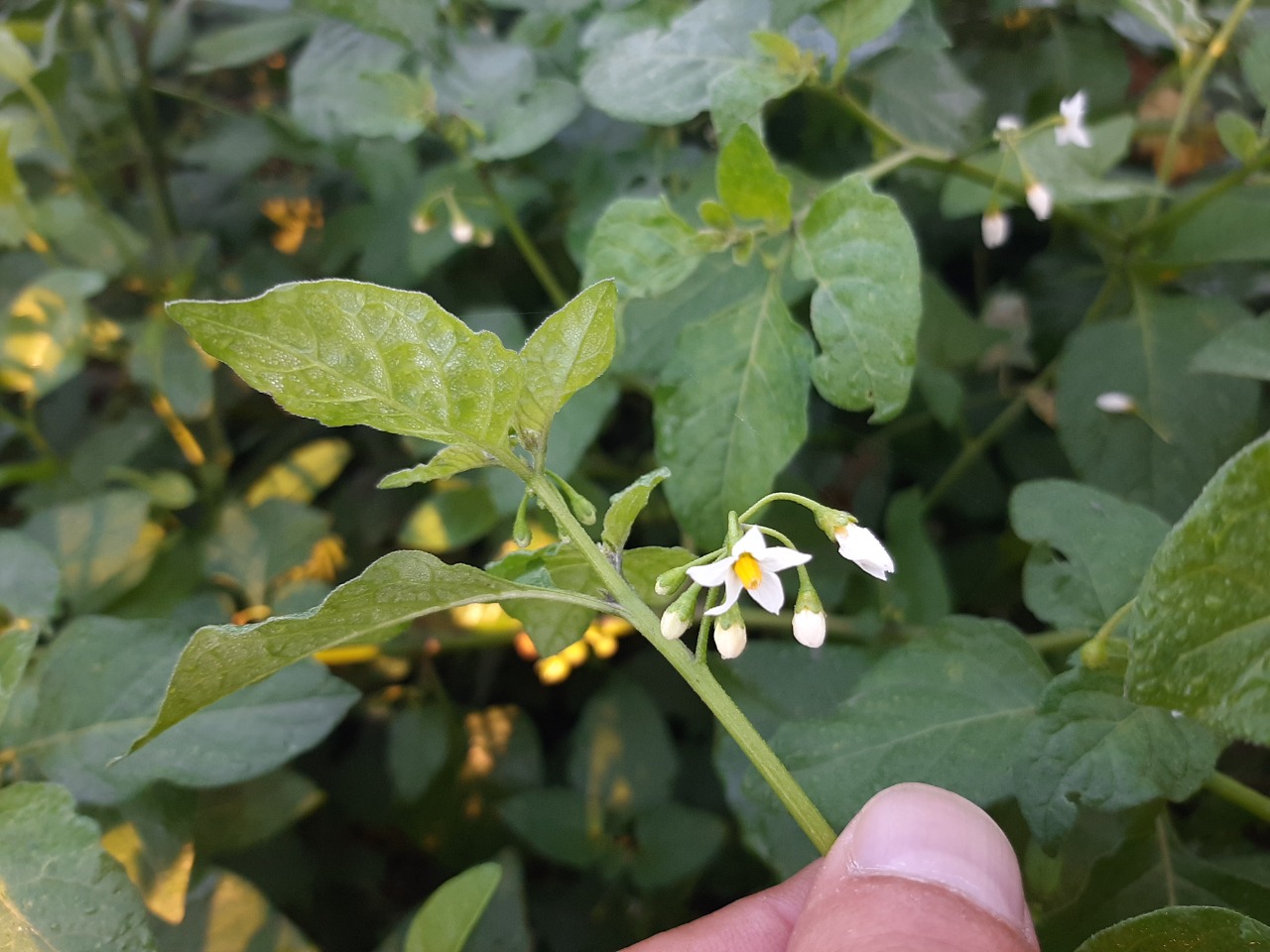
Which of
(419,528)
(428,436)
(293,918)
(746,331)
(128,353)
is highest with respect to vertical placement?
(428,436)

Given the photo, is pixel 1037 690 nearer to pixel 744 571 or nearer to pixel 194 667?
pixel 744 571

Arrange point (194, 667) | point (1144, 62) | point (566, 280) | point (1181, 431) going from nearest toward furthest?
point (194, 667) → point (1181, 431) → point (566, 280) → point (1144, 62)

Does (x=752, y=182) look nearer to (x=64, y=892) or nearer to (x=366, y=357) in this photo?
(x=366, y=357)

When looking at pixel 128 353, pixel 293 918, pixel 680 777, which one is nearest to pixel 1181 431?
pixel 680 777

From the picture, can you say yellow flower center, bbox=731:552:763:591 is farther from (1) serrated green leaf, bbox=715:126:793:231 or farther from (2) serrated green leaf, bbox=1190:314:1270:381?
(2) serrated green leaf, bbox=1190:314:1270:381

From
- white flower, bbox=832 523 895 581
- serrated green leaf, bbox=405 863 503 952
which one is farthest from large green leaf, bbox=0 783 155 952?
white flower, bbox=832 523 895 581

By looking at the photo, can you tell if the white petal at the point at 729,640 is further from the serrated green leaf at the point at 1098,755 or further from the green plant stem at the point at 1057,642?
the green plant stem at the point at 1057,642

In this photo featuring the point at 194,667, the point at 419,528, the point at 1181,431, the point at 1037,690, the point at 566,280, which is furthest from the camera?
the point at 566,280
